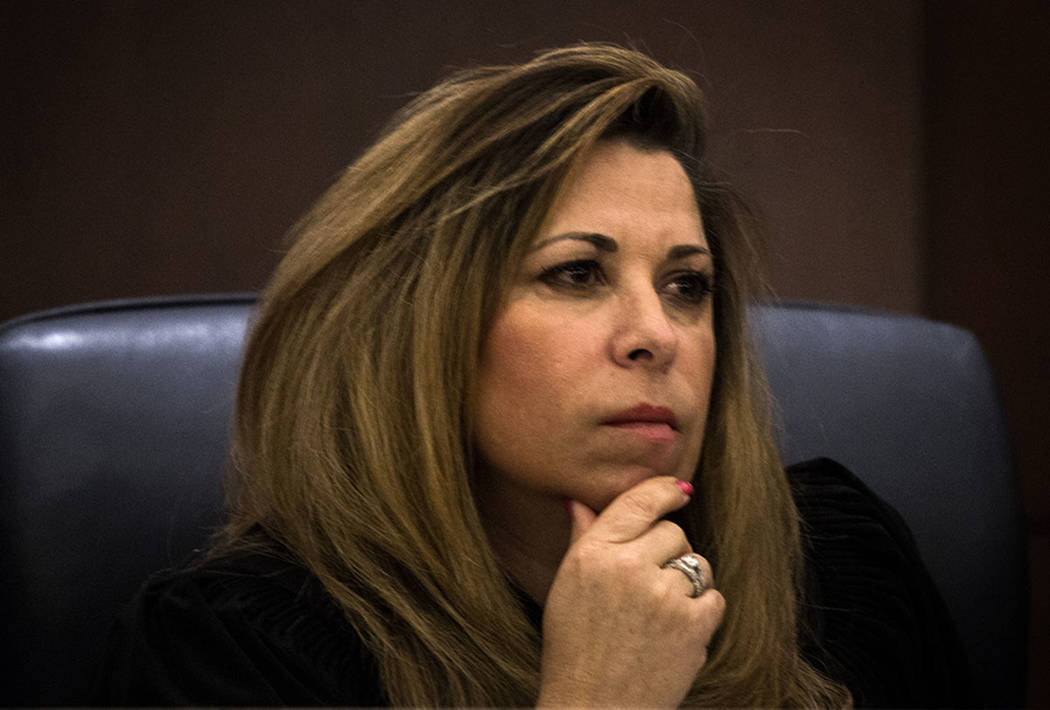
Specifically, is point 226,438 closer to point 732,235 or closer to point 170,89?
point 170,89

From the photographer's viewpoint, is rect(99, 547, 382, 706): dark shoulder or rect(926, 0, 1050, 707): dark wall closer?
rect(99, 547, 382, 706): dark shoulder

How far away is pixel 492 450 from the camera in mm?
827

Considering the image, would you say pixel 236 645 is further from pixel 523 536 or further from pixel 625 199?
pixel 625 199

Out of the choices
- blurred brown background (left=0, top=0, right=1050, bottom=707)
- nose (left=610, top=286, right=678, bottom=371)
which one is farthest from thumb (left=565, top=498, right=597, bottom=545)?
blurred brown background (left=0, top=0, right=1050, bottom=707)

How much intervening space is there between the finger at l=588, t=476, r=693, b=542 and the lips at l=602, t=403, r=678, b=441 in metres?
0.03

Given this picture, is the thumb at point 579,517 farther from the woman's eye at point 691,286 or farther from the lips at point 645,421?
the woman's eye at point 691,286

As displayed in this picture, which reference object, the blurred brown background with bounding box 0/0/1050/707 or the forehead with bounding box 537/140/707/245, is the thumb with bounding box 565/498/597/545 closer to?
the forehead with bounding box 537/140/707/245

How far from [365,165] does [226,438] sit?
10.4 inches

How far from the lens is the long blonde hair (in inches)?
31.2

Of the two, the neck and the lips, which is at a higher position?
the lips

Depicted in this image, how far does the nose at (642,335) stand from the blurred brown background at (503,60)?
1.03ft

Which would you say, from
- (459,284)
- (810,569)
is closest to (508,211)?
(459,284)

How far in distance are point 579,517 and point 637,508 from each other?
0.04m

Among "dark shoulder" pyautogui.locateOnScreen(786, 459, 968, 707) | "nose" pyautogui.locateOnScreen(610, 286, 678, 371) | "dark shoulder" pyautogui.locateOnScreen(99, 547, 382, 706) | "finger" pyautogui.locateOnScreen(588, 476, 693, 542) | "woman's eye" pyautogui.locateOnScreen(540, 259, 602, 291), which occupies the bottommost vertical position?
"dark shoulder" pyautogui.locateOnScreen(786, 459, 968, 707)
